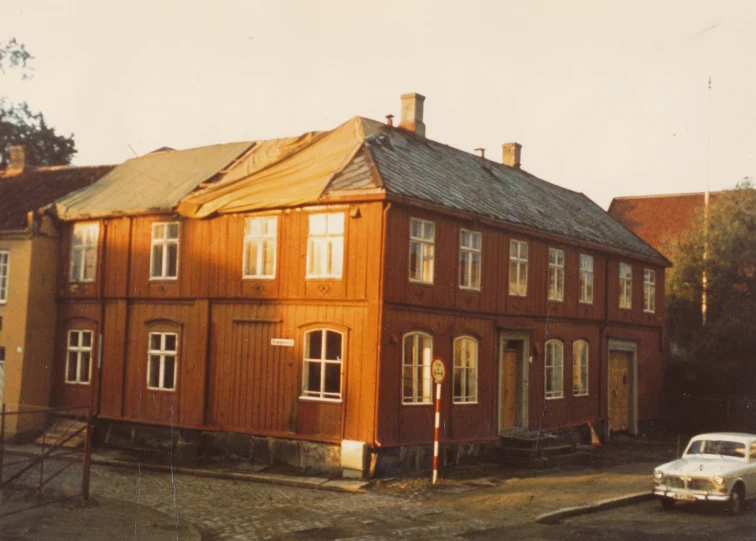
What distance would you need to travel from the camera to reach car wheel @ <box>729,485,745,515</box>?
15.7 metres

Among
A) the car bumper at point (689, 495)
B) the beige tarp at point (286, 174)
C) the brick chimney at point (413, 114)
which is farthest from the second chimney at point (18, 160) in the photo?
the car bumper at point (689, 495)

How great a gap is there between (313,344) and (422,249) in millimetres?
3456

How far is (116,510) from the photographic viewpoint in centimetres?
1476

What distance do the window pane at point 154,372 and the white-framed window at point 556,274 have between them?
11.6 metres

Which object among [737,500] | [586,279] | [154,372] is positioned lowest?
[737,500]

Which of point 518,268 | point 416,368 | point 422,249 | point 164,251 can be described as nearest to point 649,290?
point 518,268

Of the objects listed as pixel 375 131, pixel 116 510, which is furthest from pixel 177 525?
pixel 375 131

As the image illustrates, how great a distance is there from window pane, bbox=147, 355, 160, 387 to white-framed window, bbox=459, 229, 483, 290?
28.1 feet

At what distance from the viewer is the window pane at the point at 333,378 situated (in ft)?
65.4

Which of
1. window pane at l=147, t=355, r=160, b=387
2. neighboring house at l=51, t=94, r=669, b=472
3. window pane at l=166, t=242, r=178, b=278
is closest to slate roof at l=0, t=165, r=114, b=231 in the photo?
neighboring house at l=51, t=94, r=669, b=472

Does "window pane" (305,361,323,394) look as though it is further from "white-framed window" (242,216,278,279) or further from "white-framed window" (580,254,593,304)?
"white-framed window" (580,254,593,304)

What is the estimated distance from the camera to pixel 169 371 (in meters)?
23.2

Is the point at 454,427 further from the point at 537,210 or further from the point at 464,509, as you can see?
the point at 537,210

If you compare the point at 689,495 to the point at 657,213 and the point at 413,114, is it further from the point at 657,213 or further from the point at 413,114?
the point at 657,213
